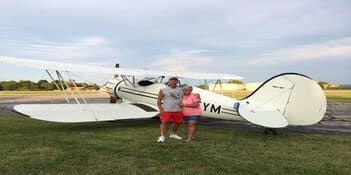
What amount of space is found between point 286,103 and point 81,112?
20.0ft

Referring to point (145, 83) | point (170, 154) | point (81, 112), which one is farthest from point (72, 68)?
point (170, 154)

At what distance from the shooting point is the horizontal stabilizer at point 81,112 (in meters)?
11.0

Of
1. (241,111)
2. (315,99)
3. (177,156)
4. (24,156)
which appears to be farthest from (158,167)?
(315,99)

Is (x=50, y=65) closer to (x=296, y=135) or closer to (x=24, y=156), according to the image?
(x=24, y=156)

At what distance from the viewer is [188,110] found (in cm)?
943

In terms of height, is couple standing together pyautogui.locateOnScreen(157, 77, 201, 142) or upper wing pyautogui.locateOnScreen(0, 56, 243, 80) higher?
upper wing pyautogui.locateOnScreen(0, 56, 243, 80)

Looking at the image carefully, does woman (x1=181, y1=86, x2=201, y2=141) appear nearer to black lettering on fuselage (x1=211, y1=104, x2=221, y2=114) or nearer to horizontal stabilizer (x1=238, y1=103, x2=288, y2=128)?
horizontal stabilizer (x1=238, y1=103, x2=288, y2=128)

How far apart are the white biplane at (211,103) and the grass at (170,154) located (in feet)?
1.92

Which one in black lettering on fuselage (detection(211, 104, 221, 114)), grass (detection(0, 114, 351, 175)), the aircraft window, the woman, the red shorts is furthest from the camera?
the aircraft window

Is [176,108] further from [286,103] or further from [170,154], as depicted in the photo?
[286,103]

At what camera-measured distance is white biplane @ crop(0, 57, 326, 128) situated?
9734mm

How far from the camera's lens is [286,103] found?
10.1m

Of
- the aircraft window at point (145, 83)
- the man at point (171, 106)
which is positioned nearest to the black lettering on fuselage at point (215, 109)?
the man at point (171, 106)

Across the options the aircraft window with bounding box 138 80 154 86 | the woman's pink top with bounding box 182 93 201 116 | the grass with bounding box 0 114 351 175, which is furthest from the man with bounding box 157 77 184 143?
the aircraft window with bounding box 138 80 154 86
